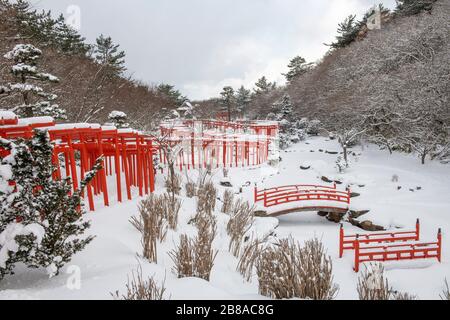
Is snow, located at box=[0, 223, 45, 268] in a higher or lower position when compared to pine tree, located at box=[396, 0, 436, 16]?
lower

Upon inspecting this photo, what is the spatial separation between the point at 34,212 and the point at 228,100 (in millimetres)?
46888

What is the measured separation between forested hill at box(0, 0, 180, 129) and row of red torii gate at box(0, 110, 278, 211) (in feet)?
9.63

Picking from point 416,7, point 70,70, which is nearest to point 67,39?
point 70,70

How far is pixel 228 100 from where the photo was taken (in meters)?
49.6

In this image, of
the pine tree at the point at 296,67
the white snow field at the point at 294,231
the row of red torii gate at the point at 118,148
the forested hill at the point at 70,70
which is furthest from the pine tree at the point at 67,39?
the pine tree at the point at 296,67

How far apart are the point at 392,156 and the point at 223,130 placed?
14.8m

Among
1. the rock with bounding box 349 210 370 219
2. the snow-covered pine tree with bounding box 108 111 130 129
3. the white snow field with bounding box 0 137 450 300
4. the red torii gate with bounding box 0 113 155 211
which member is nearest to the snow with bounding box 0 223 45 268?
the white snow field with bounding box 0 137 450 300

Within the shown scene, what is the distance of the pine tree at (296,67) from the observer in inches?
1854

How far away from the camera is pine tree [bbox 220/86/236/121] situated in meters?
48.8

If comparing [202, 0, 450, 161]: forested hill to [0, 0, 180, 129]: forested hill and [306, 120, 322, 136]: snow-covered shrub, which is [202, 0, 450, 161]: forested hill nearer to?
[306, 120, 322, 136]: snow-covered shrub

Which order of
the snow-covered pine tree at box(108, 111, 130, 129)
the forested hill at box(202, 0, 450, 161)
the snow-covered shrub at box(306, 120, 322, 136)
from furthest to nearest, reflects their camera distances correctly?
the snow-covered shrub at box(306, 120, 322, 136) < the forested hill at box(202, 0, 450, 161) < the snow-covered pine tree at box(108, 111, 130, 129)
